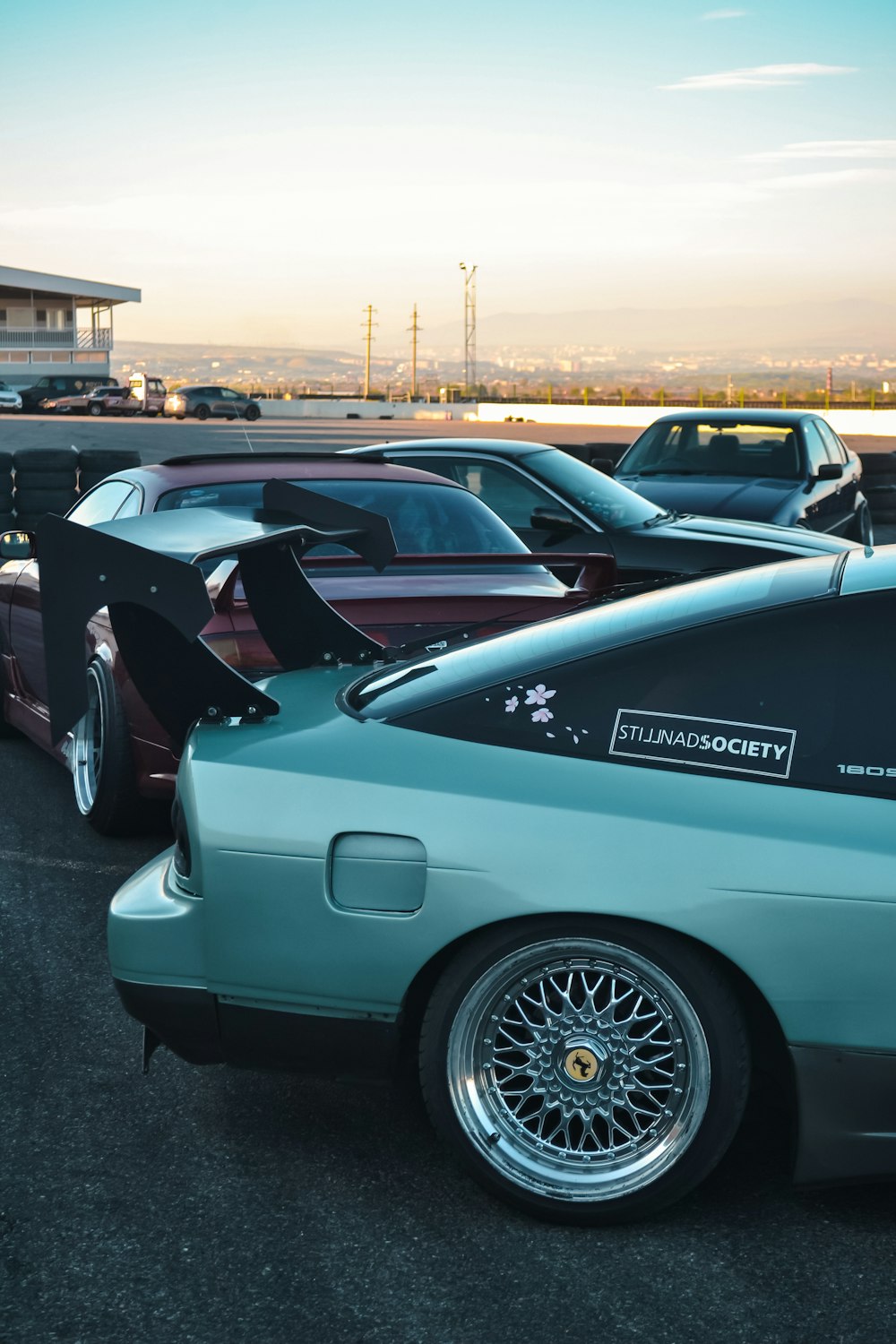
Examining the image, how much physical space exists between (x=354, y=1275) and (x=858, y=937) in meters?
1.16

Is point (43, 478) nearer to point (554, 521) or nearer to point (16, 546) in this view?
point (554, 521)

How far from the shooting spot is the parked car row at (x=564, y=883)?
276cm

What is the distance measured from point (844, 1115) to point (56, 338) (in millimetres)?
89137

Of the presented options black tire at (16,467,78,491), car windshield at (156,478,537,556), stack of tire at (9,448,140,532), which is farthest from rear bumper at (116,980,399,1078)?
black tire at (16,467,78,491)

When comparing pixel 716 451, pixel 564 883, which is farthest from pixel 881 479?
pixel 564 883

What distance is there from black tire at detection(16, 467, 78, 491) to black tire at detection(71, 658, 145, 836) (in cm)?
1013

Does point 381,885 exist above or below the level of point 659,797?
below

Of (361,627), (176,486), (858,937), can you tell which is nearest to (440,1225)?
(858,937)

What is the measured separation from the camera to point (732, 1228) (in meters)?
2.93

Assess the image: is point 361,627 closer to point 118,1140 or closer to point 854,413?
point 118,1140

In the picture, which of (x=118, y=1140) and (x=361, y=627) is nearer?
(x=118, y=1140)

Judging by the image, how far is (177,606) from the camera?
3270 mm

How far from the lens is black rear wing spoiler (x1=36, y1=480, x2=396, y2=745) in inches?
128

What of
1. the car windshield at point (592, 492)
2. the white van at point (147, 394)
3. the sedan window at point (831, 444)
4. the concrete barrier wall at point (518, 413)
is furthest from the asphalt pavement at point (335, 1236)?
the white van at point (147, 394)
